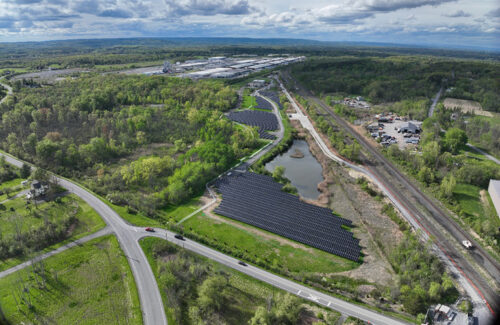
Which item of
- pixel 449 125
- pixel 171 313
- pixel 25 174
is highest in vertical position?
pixel 449 125

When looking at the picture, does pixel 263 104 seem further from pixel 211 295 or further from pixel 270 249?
pixel 211 295

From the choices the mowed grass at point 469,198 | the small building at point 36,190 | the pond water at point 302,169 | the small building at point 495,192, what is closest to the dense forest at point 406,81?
the pond water at point 302,169

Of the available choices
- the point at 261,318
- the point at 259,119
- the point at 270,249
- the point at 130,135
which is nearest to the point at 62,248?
→ the point at 270,249

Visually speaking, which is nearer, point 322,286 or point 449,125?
point 322,286

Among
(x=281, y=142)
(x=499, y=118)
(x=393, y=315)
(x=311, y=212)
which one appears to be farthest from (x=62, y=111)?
(x=499, y=118)

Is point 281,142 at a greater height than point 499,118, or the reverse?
point 499,118

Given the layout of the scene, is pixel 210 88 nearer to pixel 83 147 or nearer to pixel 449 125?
pixel 83 147

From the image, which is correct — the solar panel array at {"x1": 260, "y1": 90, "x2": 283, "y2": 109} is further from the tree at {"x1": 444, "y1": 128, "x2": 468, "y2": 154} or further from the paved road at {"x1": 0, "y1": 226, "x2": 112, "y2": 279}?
the paved road at {"x1": 0, "y1": 226, "x2": 112, "y2": 279}
